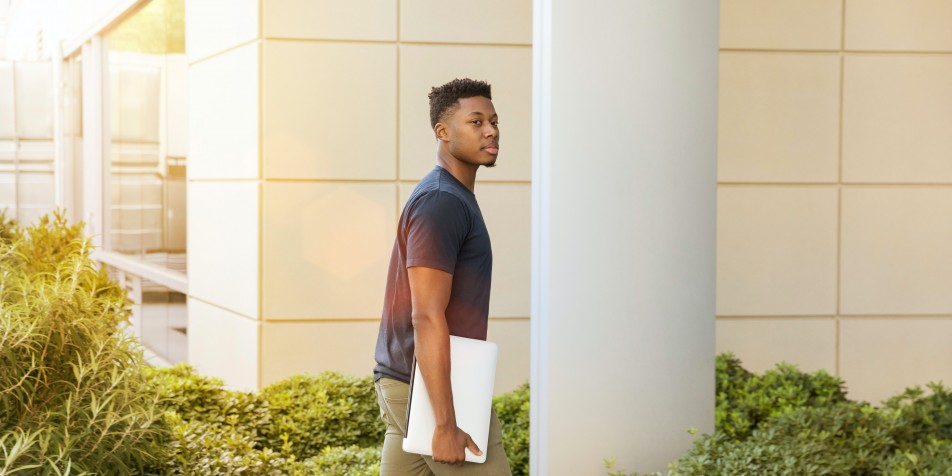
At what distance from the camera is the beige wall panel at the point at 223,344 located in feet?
25.2

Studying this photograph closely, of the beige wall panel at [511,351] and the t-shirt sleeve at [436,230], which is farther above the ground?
the t-shirt sleeve at [436,230]

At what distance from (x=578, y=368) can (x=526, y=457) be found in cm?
145

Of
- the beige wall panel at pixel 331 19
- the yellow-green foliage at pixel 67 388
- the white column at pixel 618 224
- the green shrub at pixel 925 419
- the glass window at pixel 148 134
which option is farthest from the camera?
the glass window at pixel 148 134

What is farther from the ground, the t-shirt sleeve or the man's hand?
the t-shirt sleeve

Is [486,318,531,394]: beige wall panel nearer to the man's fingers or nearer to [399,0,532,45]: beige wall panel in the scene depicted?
[399,0,532,45]: beige wall panel

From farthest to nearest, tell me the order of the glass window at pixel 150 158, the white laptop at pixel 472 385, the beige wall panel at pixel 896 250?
the glass window at pixel 150 158 → the beige wall panel at pixel 896 250 → the white laptop at pixel 472 385

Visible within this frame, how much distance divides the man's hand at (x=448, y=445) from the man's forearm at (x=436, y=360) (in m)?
0.02

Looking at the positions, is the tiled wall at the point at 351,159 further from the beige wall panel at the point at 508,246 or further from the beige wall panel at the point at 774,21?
the beige wall panel at the point at 774,21

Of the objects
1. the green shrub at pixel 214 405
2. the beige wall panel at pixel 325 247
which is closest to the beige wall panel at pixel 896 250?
the beige wall panel at pixel 325 247

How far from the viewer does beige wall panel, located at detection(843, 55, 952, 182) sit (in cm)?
777

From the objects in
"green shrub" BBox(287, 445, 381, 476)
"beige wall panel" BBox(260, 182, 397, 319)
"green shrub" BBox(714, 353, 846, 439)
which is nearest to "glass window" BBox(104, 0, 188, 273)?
"beige wall panel" BBox(260, 182, 397, 319)

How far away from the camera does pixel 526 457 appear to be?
19.2ft

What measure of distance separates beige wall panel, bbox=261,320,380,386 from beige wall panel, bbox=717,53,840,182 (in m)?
2.99

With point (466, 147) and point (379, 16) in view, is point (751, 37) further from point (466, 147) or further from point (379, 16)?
point (466, 147)
